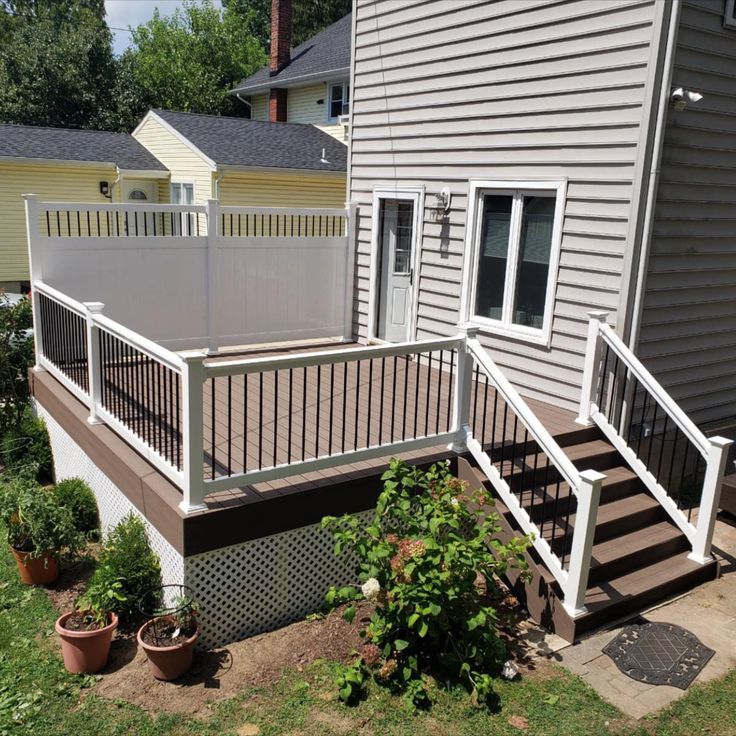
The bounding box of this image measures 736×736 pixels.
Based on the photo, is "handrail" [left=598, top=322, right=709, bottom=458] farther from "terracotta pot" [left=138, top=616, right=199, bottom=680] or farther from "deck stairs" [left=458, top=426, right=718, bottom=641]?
"terracotta pot" [left=138, top=616, right=199, bottom=680]

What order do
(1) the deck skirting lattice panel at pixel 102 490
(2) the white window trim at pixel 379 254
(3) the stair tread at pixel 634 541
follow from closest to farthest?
(1) the deck skirting lattice panel at pixel 102 490
(3) the stair tread at pixel 634 541
(2) the white window trim at pixel 379 254

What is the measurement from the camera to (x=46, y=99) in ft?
88.6

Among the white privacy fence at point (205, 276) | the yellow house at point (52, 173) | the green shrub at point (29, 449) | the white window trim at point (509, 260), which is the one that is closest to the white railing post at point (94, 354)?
the green shrub at point (29, 449)

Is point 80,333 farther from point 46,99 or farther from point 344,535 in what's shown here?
point 46,99

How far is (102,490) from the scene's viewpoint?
19.2 feet

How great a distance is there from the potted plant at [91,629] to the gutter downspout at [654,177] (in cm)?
436

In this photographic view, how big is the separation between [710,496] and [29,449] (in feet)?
20.1

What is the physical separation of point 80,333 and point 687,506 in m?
5.52

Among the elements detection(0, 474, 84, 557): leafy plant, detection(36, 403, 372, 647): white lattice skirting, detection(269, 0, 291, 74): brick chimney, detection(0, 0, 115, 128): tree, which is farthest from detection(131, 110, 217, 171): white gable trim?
detection(36, 403, 372, 647): white lattice skirting

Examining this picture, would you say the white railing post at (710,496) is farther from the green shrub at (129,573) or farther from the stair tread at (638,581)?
the green shrub at (129,573)

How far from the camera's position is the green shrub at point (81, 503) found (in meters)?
5.91

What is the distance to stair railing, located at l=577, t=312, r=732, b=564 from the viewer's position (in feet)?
17.3

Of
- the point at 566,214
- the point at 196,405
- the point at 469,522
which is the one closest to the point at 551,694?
the point at 469,522

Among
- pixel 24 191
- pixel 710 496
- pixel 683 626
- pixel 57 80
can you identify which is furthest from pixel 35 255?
pixel 57 80
